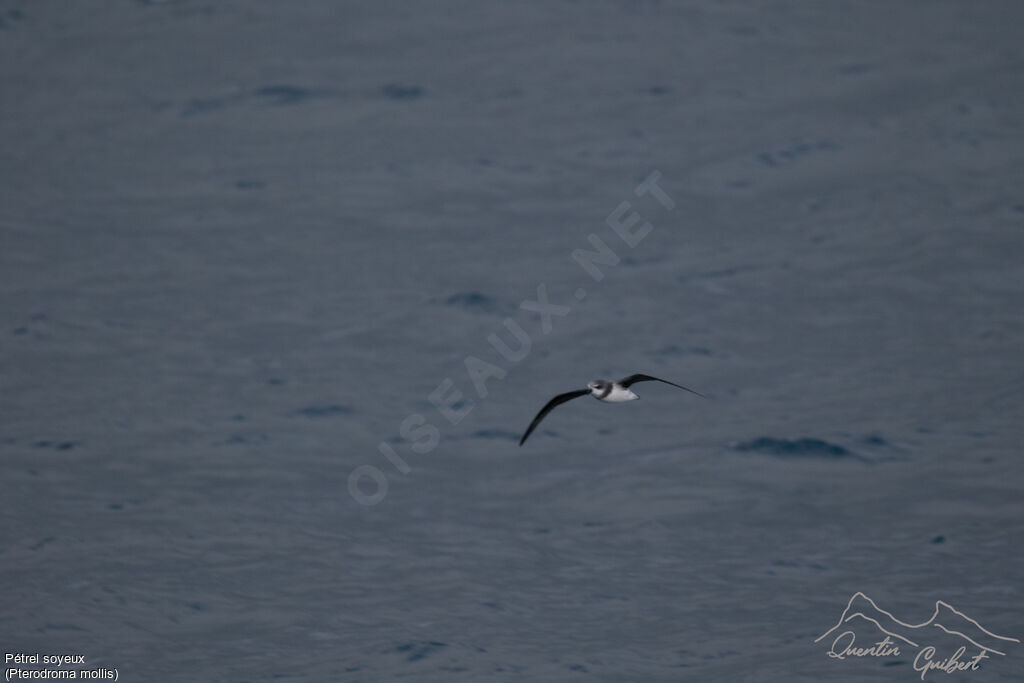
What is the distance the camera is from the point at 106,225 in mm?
25156

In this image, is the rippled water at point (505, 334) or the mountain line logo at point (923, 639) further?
the rippled water at point (505, 334)

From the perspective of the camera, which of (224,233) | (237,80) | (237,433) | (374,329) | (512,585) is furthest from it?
(237,80)

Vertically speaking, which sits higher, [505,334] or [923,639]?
[505,334]

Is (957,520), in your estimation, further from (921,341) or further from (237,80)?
(237,80)

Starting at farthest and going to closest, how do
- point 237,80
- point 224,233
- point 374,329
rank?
1. point 237,80
2. point 224,233
3. point 374,329

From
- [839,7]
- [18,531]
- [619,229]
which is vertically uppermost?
[839,7]

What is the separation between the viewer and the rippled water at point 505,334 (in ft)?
60.3

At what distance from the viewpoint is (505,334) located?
22.7m

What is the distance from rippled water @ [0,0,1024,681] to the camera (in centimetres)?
1839

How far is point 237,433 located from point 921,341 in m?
9.54

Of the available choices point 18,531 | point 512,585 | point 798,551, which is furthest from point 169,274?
point 798,551

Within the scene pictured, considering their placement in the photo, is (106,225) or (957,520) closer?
(957,520)

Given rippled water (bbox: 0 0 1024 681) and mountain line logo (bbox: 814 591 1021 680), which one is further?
rippled water (bbox: 0 0 1024 681)

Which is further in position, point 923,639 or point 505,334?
point 505,334
